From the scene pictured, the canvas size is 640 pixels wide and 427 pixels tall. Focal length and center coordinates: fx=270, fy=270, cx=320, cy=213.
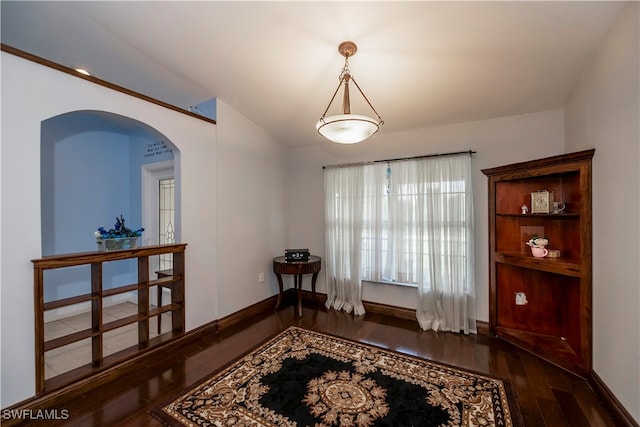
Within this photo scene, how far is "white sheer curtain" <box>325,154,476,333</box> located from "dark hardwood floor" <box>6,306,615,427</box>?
34 centimetres

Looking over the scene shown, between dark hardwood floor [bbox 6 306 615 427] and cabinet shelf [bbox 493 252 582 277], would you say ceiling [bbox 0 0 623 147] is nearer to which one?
cabinet shelf [bbox 493 252 582 277]

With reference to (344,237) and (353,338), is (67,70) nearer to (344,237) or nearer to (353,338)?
(344,237)

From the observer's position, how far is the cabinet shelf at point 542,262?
7.36 ft

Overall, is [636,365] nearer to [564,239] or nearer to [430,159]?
[564,239]

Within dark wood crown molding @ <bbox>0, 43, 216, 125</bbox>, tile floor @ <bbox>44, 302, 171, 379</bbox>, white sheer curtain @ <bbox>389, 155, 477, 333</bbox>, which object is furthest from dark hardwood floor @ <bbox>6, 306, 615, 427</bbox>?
dark wood crown molding @ <bbox>0, 43, 216, 125</bbox>

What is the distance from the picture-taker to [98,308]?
7.25ft

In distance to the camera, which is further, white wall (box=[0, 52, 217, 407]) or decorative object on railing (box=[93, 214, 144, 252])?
decorative object on railing (box=[93, 214, 144, 252])

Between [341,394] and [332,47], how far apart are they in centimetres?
267

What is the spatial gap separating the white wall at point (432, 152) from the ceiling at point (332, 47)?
18cm

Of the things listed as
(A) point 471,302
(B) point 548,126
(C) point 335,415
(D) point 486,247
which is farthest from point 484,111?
(C) point 335,415

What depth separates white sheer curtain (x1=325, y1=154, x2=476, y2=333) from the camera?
9.94 ft

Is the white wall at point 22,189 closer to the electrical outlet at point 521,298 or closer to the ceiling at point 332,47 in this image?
the ceiling at point 332,47

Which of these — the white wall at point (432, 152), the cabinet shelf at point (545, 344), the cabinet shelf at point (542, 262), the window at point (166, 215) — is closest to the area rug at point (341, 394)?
the cabinet shelf at point (545, 344)

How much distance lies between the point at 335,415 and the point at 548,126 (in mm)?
3282
